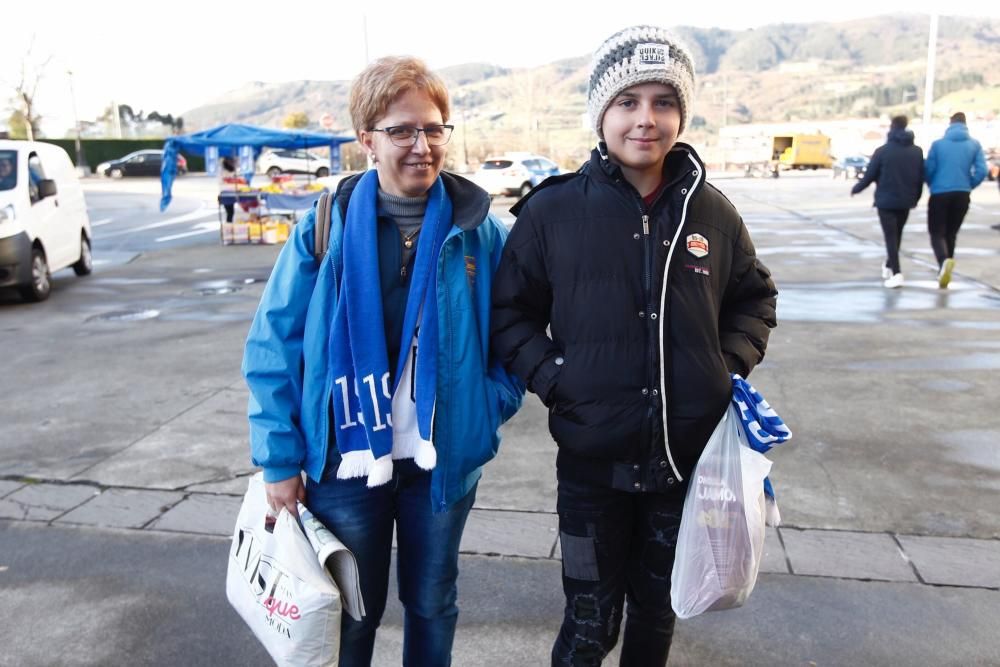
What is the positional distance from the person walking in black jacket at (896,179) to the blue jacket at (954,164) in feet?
0.54

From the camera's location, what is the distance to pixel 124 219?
21.3 meters

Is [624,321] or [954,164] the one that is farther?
[954,164]

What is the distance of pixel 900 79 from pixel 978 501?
200 meters

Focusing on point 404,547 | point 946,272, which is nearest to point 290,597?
point 404,547

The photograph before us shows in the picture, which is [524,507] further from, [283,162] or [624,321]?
[283,162]

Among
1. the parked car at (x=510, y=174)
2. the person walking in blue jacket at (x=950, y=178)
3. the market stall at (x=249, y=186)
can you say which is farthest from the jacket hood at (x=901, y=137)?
the parked car at (x=510, y=174)

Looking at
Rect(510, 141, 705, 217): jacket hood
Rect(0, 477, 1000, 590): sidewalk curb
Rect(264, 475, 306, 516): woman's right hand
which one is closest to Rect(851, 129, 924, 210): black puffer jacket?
Rect(0, 477, 1000, 590): sidewalk curb

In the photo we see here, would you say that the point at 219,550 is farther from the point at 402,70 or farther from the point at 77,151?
the point at 77,151

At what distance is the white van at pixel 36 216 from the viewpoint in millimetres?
9633

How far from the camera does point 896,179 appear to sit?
30.1 feet

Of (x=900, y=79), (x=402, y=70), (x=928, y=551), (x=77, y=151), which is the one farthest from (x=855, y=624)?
(x=900, y=79)

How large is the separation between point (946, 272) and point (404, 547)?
8.60 meters

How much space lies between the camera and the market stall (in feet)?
53.7

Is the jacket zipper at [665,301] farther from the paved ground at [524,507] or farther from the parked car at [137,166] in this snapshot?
the parked car at [137,166]
